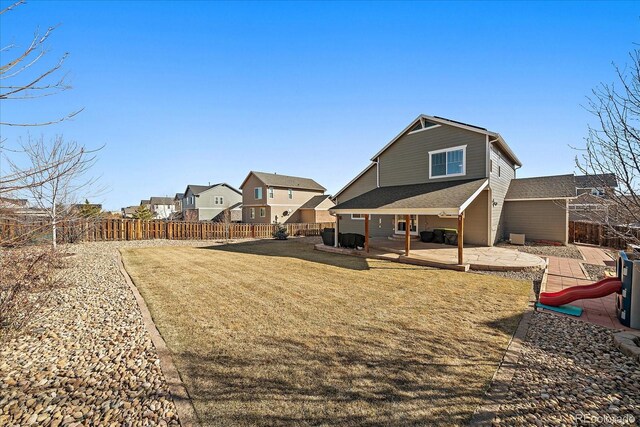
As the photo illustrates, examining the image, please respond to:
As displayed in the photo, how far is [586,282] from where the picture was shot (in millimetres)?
7820

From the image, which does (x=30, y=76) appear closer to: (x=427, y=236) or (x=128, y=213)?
(x=427, y=236)

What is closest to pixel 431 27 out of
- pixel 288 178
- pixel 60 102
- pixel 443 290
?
pixel 443 290

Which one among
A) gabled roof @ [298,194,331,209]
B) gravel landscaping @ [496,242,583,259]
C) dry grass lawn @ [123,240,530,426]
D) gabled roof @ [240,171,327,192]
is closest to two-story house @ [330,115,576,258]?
gravel landscaping @ [496,242,583,259]

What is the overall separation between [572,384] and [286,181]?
112ft

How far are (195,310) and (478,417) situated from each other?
17.3ft

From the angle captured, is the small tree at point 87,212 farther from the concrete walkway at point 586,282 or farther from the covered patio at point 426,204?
the concrete walkway at point 586,282

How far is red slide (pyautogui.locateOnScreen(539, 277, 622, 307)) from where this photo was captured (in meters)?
5.50

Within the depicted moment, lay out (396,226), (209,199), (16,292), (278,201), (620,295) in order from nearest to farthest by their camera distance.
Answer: (16,292)
(620,295)
(396,226)
(278,201)
(209,199)

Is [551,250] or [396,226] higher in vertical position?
[396,226]

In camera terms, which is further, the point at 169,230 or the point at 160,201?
the point at 160,201

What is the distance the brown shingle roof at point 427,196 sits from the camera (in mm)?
10445

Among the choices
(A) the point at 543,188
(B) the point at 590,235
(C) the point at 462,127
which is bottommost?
(B) the point at 590,235

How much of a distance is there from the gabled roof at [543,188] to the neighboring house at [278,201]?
836 inches

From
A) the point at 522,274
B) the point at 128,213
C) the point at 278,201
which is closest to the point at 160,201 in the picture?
the point at 128,213
